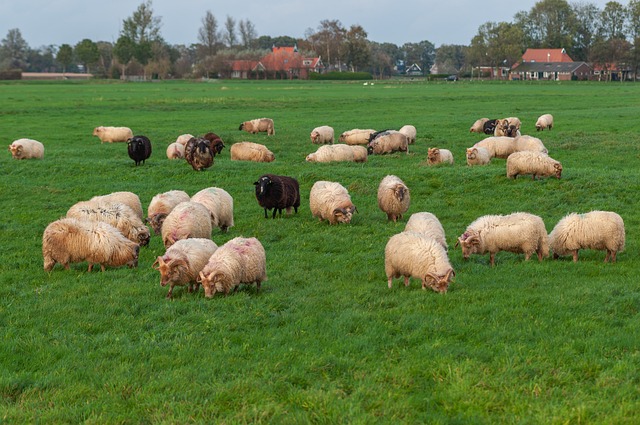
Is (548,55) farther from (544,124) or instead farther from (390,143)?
(390,143)

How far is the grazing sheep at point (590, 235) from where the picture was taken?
41.0 feet

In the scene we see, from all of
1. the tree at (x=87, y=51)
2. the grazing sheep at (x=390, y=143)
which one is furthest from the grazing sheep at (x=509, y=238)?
the tree at (x=87, y=51)

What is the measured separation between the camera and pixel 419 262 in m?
11.0

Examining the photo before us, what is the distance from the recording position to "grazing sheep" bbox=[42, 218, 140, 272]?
12281 mm

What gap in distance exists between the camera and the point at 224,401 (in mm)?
6934

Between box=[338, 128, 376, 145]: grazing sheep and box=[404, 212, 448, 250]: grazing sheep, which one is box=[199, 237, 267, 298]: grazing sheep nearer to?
box=[404, 212, 448, 250]: grazing sheep

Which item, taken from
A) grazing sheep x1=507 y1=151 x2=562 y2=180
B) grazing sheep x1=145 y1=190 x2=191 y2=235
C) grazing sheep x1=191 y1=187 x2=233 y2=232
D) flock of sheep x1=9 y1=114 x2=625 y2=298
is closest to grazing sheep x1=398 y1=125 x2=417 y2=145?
grazing sheep x1=507 y1=151 x2=562 y2=180

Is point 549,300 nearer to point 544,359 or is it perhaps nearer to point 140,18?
point 544,359

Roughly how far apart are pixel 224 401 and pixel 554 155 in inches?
870

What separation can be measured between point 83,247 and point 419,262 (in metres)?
6.15

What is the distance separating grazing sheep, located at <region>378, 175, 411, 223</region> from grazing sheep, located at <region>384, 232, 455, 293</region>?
15.9ft

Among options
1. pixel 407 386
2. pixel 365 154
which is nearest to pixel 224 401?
pixel 407 386

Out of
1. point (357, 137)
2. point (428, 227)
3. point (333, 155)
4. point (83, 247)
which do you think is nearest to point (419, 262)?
point (428, 227)

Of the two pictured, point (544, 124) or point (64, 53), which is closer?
point (544, 124)
